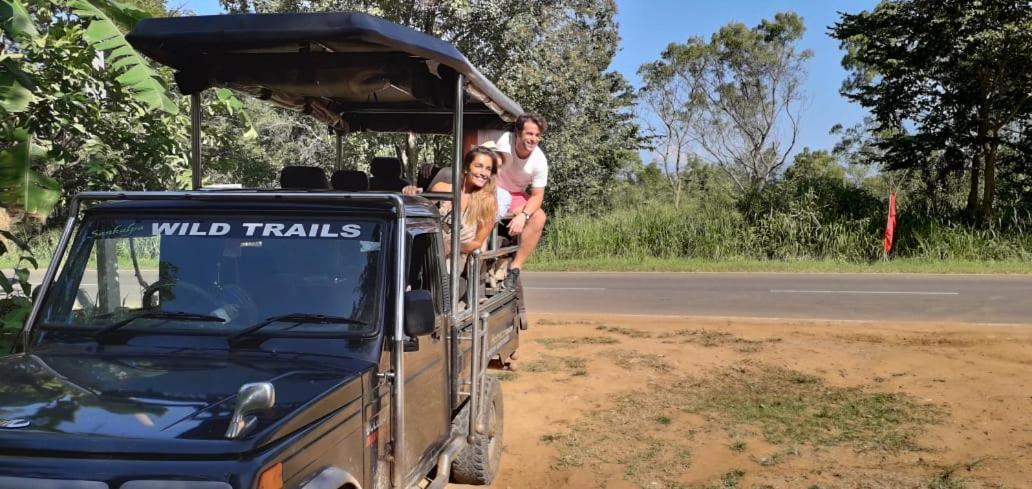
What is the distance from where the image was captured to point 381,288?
344cm

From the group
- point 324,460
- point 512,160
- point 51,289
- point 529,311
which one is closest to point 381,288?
point 324,460

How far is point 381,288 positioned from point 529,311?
30.7 feet

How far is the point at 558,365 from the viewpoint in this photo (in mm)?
8852

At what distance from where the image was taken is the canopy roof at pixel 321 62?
4008 millimetres

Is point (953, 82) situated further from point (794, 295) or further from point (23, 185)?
point (23, 185)

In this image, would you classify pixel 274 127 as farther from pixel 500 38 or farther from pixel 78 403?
pixel 78 403

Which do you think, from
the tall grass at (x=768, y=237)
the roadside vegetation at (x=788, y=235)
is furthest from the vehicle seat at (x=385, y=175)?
the tall grass at (x=768, y=237)

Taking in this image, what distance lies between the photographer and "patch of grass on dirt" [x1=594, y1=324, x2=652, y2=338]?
1044cm

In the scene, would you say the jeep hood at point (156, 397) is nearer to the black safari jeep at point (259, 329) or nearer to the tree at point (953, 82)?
the black safari jeep at point (259, 329)

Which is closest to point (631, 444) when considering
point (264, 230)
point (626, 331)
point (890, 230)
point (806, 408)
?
point (806, 408)

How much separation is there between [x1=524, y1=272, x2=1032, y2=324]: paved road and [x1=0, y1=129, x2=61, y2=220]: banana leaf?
883 centimetres

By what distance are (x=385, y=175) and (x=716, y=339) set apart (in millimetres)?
5493

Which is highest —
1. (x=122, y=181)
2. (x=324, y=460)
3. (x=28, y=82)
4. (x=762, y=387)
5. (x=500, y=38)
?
(x=500, y=38)

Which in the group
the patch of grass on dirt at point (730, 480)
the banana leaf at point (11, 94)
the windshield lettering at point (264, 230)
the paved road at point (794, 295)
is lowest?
the patch of grass on dirt at point (730, 480)
